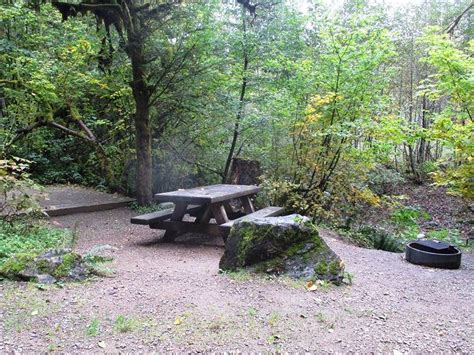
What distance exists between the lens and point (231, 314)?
3.04 meters

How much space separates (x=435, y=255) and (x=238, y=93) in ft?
18.3

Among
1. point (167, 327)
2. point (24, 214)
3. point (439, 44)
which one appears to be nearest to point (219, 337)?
point (167, 327)

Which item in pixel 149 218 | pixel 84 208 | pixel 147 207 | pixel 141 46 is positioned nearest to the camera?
pixel 149 218

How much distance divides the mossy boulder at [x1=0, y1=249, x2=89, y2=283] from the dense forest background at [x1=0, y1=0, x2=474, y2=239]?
175 inches

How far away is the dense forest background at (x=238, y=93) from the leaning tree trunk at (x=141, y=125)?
26mm

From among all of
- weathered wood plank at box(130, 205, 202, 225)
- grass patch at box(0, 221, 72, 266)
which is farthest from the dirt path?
weathered wood plank at box(130, 205, 202, 225)

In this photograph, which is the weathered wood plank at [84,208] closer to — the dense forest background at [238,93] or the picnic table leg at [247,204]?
the dense forest background at [238,93]

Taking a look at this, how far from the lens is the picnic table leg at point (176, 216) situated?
5.96 metres

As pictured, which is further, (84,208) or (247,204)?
(84,208)

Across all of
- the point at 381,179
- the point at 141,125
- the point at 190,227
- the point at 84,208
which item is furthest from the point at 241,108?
the point at 381,179

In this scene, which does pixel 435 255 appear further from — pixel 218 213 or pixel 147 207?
pixel 147 207

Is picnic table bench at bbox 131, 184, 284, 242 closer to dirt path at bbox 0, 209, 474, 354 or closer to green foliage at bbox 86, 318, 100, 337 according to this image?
dirt path at bbox 0, 209, 474, 354

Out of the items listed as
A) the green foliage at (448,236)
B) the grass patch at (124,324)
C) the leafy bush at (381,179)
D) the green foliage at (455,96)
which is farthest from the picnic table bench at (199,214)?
the leafy bush at (381,179)

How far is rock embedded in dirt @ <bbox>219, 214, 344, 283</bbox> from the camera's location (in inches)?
160
